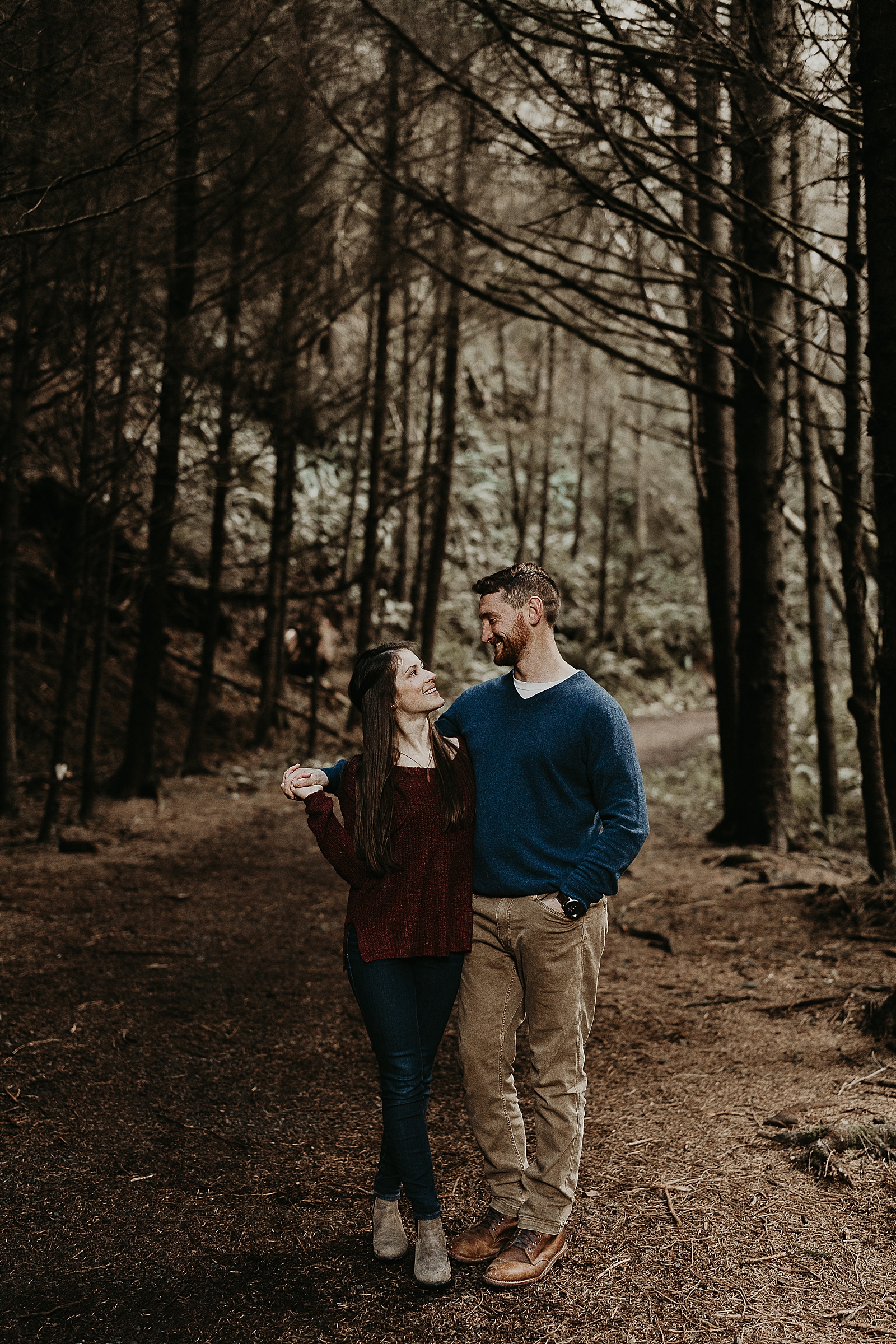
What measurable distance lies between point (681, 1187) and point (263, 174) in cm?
1036

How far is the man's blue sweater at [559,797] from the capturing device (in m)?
2.90

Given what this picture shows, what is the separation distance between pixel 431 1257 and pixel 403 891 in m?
1.05

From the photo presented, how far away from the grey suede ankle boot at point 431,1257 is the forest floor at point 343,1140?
55 millimetres

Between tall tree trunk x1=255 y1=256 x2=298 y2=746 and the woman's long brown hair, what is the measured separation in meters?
9.92

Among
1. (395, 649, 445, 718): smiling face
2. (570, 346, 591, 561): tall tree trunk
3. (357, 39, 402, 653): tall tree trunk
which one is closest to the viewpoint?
(395, 649, 445, 718): smiling face

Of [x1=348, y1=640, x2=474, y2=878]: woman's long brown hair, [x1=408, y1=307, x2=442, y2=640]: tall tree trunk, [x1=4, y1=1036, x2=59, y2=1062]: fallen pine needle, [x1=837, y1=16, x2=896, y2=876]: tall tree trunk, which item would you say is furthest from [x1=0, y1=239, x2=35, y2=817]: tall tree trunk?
[x1=408, y1=307, x2=442, y2=640]: tall tree trunk

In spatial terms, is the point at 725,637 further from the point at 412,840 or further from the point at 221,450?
the point at 412,840

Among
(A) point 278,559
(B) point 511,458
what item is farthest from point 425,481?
(B) point 511,458

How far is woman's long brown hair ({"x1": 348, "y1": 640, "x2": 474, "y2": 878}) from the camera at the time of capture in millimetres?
2889

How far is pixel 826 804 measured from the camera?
10.7 metres

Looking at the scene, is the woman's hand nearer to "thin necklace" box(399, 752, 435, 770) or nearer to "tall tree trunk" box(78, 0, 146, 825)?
"thin necklace" box(399, 752, 435, 770)

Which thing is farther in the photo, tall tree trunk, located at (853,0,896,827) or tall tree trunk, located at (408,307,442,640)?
tall tree trunk, located at (408,307,442,640)

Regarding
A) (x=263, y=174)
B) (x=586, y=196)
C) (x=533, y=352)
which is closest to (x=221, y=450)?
(x=263, y=174)

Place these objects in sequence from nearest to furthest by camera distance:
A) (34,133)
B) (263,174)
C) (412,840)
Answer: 1. (412,840)
2. (34,133)
3. (263,174)
